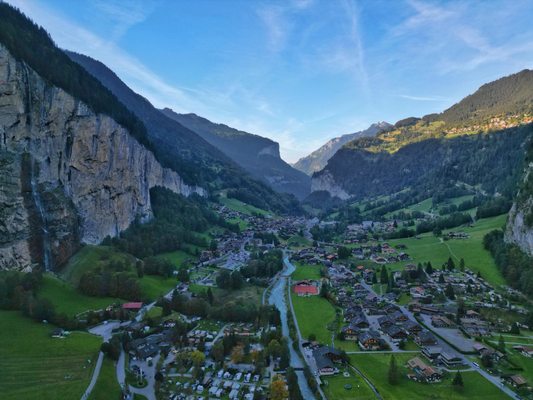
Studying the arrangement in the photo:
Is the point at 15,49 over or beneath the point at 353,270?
over

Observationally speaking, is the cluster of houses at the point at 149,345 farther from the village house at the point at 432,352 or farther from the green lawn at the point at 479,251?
the green lawn at the point at 479,251


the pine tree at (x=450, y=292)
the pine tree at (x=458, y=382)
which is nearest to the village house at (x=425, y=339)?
the pine tree at (x=458, y=382)

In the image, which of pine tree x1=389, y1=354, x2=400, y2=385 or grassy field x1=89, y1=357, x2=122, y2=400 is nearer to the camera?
grassy field x1=89, y1=357, x2=122, y2=400

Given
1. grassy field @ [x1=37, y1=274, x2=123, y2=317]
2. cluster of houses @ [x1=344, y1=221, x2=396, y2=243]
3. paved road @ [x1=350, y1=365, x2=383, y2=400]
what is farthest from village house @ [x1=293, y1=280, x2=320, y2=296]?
cluster of houses @ [x1=344, y1=221, x2=396, y2=243]

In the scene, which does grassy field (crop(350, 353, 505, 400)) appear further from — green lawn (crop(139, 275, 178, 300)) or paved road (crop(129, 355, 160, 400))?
green lawn (crop(139, 275, 178, 300))

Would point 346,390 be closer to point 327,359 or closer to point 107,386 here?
point 327,359

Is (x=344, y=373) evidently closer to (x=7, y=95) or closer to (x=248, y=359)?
(x=248, y=359)

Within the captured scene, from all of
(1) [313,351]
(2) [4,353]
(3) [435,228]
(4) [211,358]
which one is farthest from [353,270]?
(2) [4,353]
